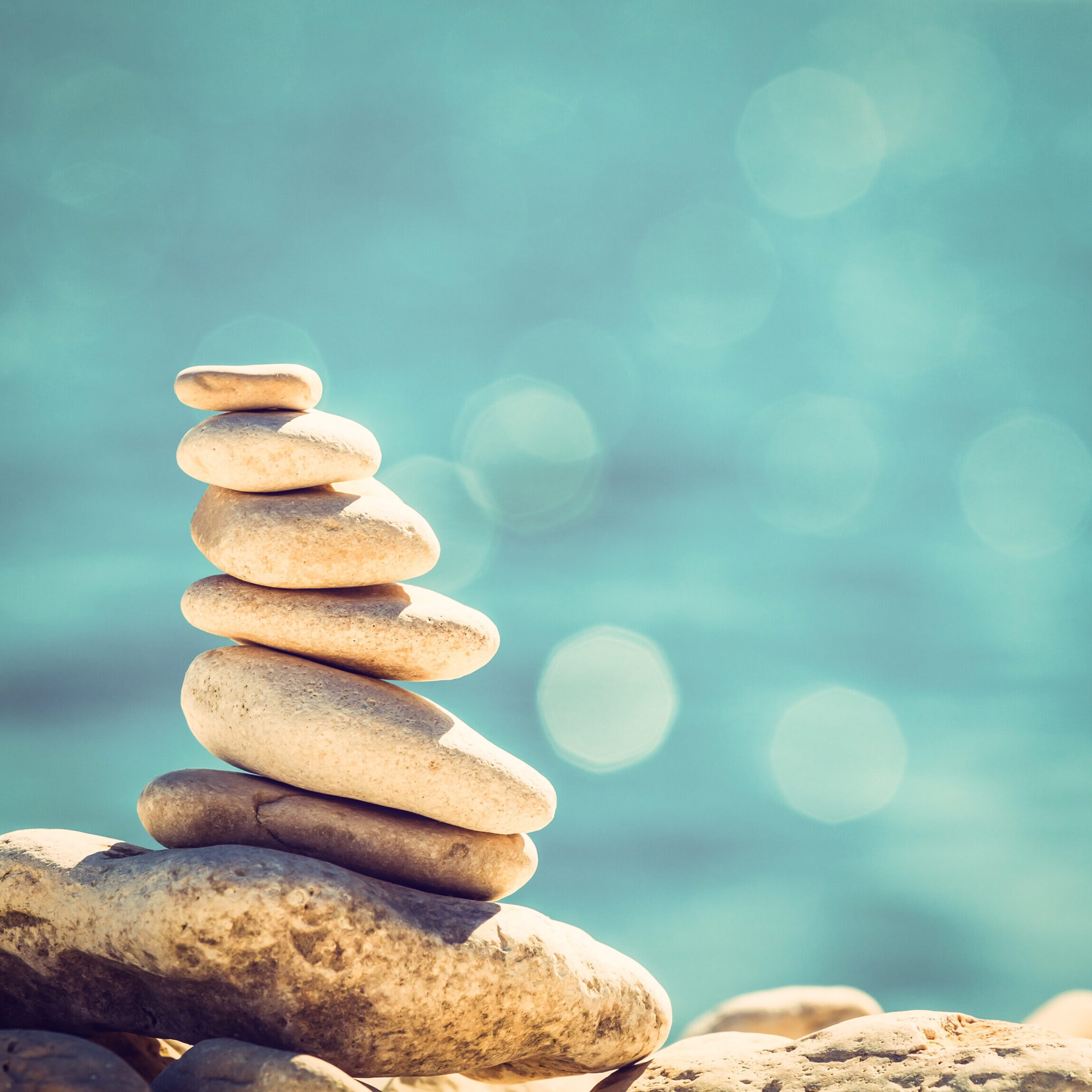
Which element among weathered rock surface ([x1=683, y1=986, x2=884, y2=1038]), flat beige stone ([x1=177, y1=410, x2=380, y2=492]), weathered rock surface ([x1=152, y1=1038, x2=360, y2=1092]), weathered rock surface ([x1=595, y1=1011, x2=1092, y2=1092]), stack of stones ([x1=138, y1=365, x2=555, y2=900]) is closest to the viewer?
weathered rock surface ([x1=152, y1=1038, x2=360, y2=1092])

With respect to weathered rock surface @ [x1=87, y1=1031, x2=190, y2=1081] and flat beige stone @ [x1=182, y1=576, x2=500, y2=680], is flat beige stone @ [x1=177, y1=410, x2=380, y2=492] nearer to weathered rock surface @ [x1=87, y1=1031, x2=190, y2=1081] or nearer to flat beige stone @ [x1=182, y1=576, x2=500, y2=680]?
flat beige stone @ [x1=182, y1=576, x2=500, y2=680]

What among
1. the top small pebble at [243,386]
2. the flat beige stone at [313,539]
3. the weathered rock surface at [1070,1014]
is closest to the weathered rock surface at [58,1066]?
the flat beige stone at [313,539]

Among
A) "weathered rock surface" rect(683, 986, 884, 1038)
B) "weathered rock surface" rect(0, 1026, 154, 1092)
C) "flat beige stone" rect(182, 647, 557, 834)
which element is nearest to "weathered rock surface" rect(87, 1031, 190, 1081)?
"weathered rock surface" rect(0, 1026, 154, 1092)

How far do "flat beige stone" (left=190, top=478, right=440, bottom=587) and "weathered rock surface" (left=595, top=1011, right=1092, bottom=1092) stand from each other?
3.52 metres

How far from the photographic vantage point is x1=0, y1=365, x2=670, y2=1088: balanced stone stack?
218 inches

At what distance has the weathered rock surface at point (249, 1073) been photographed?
4.98m

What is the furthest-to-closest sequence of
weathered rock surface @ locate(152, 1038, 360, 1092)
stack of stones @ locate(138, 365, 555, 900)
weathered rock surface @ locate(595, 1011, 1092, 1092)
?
1. stack of stones @ locate(138, 365, 555, 900)
2. weathered rock surface @ locate(595, 1011, 1092, 1092)
3. weathered rock surface @ locate(152, 1038, 360, 1092)

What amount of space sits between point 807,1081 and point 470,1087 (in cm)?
373

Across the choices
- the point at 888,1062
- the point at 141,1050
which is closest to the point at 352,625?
the point at 141,1050

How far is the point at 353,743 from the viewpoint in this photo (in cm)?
611

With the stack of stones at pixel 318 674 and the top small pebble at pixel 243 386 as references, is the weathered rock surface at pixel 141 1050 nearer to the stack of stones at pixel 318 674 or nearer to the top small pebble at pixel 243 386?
the stack of stones at pixel 318 674

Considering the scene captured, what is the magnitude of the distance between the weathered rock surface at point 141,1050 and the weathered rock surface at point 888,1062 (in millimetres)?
2764

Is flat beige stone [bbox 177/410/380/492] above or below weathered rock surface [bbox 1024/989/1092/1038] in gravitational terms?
above

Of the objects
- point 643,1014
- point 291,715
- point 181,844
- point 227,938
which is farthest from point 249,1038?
point 643,1014
